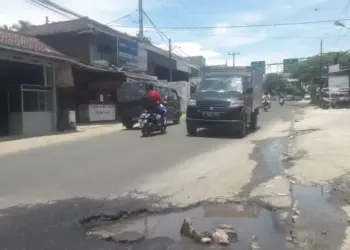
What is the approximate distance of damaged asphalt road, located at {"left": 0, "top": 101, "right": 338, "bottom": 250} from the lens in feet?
16.0

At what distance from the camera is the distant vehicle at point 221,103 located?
47.9 ft

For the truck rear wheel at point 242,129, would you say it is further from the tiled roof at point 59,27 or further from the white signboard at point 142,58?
the white signboard at point 142,58

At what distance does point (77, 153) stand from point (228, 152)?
395 cm

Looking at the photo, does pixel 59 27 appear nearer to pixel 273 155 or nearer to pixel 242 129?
pixel 242 129

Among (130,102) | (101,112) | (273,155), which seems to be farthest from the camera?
(101,112)

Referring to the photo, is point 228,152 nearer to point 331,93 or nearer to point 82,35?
point 82,35

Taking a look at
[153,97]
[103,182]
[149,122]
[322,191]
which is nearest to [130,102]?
[153,97]

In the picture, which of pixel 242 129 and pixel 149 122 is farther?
pixel 149 122

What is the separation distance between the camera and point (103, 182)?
7570 millimetres

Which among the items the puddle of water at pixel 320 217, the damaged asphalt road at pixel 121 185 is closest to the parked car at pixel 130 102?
the damaged asphalt road at pixel 121 185

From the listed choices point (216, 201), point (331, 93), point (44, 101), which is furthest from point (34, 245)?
point (331, 93)

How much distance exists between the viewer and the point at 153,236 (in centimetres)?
475

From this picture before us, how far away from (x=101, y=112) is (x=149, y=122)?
10.4 m

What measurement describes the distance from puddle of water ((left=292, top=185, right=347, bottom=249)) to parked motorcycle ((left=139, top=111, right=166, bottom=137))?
350 inches
